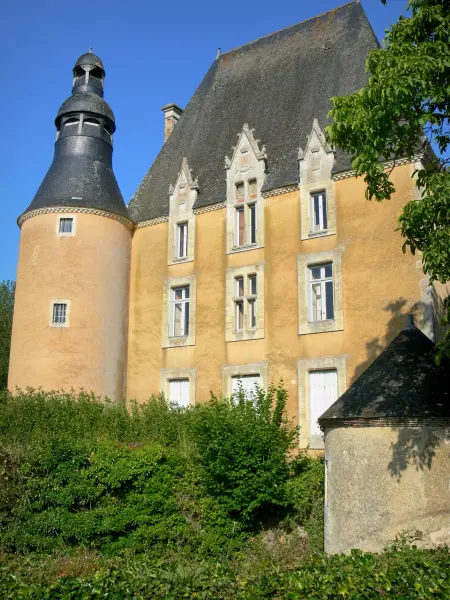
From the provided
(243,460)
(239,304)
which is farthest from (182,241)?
(243,460)

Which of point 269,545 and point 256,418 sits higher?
point 256,418

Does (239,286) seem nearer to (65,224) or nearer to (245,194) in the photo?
(245,194)

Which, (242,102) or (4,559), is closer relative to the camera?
(4,559)

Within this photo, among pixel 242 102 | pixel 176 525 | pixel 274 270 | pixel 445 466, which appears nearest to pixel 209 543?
pixel 176 525

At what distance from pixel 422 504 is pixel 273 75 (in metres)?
17.0

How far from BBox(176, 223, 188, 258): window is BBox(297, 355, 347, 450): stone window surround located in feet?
19.6

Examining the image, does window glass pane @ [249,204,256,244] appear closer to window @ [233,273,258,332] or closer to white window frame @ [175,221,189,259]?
window @ [233,273,258,332]

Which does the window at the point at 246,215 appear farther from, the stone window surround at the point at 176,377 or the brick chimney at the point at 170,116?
the brick chimney at the point at 170,116

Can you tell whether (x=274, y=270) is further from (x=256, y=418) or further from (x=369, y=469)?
(x=369, y=469)

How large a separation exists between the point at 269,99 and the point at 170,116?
210 inches

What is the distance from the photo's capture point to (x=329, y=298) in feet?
60.1

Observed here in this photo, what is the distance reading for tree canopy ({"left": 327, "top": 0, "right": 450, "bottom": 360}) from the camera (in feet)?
31.0

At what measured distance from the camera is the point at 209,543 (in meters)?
14.3

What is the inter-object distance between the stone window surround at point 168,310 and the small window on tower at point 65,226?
3.55 meters
